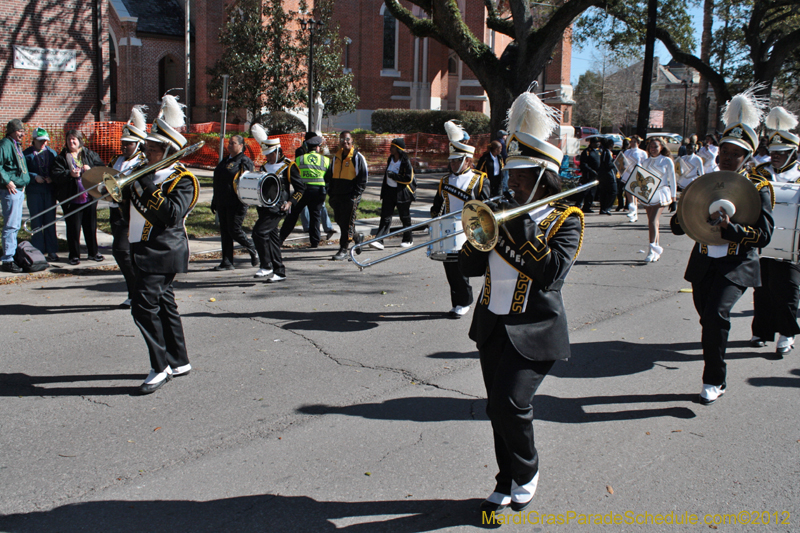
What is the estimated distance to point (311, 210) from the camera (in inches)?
436

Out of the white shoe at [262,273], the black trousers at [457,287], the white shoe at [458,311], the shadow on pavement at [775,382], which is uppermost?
the black trousers at [457,287]

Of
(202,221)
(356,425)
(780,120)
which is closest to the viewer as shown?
(356,425)

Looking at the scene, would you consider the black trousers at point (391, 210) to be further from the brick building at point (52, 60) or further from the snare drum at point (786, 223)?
the brick building at point (52, 60)

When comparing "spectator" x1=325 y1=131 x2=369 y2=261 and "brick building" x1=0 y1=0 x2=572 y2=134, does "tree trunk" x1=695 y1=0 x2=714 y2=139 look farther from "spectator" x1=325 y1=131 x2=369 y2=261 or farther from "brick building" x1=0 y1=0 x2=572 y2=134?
"spectator" x1=325 y1=131 x2=369 y2=261

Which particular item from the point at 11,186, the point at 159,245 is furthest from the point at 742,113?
the point at 11,186

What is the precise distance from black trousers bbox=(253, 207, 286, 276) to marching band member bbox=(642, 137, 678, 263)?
578cm

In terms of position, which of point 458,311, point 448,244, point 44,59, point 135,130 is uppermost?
point 44,59

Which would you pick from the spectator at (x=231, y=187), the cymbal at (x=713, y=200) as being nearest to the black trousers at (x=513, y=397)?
the cymbal at (x=713, y=200)

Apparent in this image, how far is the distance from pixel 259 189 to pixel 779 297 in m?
5.94

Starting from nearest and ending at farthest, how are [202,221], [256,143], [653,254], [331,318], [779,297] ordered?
1. [779,297]
2. [331,318]
3. [653,254]
4. [202,221]
5. [256,143]

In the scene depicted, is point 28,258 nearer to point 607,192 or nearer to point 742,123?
point 742,123

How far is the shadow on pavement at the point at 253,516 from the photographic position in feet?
11.2

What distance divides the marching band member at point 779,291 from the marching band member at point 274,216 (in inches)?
223

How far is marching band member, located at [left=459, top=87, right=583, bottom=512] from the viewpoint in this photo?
10.9 feet
